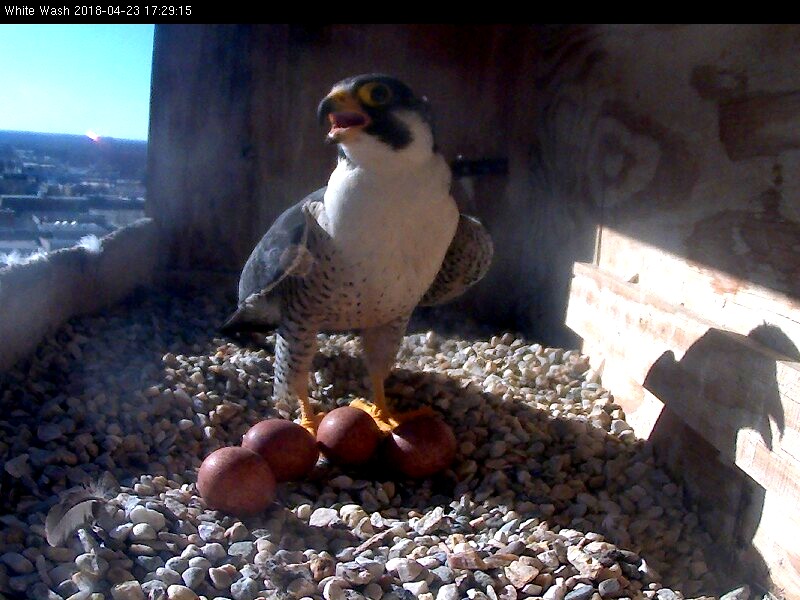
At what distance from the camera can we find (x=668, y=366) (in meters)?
2.21

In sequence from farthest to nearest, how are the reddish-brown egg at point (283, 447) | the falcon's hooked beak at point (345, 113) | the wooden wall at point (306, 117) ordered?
the wooden wall at point (306, 117) < the falcon's hooked beak at point (345, 113) < the reddish-brown egg at point (283, 447)

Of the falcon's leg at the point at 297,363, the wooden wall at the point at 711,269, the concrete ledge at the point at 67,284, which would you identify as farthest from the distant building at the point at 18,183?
the wooden wall at the point at 711,269

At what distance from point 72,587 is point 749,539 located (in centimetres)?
159

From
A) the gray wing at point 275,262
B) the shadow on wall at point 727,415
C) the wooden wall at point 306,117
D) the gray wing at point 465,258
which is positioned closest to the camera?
the shadow on wall at point 727,415

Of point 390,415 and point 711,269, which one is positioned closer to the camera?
point 711,269

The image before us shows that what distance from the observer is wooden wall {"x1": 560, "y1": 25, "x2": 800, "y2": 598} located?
173 cm

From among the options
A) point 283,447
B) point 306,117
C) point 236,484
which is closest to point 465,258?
point 283,447

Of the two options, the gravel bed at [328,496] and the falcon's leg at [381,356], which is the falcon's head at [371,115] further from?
the gravel bed at [328,496]

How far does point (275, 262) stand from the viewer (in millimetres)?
2430

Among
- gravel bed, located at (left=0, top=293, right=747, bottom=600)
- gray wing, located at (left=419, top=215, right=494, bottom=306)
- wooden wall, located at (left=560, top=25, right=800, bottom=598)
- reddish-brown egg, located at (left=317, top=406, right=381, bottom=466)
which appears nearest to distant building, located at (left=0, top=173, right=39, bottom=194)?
gravel bed, located at (left=0, top=293, right=747, bottom=600)

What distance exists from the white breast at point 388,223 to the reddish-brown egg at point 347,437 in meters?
0.42

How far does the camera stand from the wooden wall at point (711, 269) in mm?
1734

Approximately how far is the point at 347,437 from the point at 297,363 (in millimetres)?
496

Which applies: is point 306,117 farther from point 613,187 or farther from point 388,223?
point 388,223
